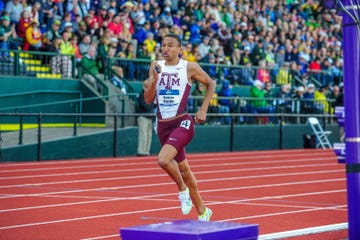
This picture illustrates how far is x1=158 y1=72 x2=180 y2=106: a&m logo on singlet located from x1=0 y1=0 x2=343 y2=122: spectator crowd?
12.5 m

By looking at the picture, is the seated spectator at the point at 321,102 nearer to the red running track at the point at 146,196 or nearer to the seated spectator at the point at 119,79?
the seated spectator at the point at 119,79

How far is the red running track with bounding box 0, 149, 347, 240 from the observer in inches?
398

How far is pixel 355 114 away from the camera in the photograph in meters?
7.35

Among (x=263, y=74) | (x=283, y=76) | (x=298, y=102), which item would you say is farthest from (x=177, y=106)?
(x=283, y=76)

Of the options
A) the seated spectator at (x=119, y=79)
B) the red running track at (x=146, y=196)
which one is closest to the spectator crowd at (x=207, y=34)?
the seated spectator at (x=119, y=79)

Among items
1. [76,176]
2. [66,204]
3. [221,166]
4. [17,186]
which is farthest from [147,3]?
[66,204]

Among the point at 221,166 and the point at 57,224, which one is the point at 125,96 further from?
the point at 57,224

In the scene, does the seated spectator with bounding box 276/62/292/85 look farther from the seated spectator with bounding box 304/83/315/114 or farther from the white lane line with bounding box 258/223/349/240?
the white lane line with bounding box 258/223/349/240

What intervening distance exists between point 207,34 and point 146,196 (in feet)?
54.3

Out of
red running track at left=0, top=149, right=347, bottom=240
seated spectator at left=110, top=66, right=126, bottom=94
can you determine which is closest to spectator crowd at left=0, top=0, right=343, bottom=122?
seated spectator at left=110, top=66, right=126, bottom=94

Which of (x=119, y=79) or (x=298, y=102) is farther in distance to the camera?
(x=298, y=102)

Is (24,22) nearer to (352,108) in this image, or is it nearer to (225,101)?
(225,101)

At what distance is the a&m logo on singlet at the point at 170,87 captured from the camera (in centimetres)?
1016

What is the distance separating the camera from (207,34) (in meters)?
29.4
